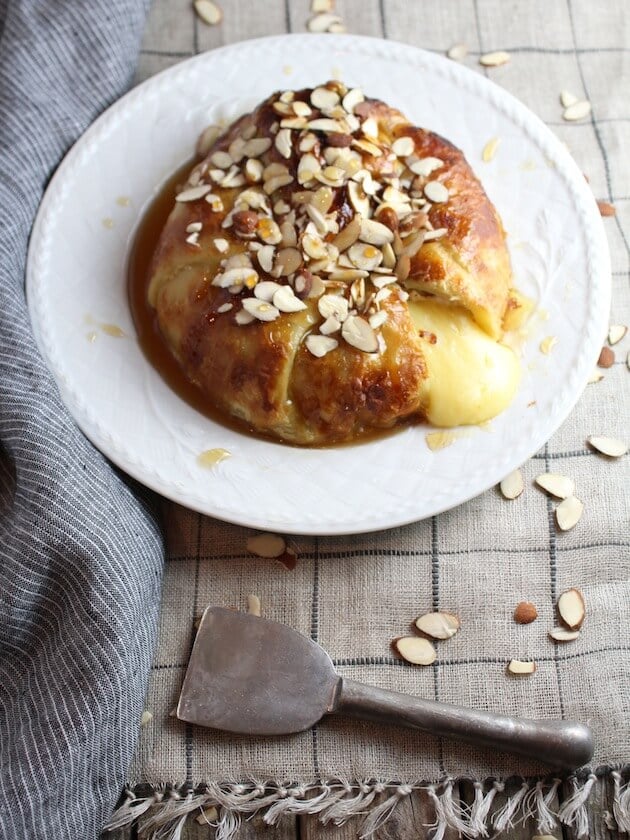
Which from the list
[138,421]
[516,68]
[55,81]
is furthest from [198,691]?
[516,68]

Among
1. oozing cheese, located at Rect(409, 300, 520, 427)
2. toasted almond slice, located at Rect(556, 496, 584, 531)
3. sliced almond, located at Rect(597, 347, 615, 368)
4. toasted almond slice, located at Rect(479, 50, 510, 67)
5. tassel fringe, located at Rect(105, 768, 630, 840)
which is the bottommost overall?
tassel fringe, located at Rect(105, 768, 630, 840)

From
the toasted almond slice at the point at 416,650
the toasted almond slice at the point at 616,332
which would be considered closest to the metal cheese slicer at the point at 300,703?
the toasted almond slice at the point at 416,650

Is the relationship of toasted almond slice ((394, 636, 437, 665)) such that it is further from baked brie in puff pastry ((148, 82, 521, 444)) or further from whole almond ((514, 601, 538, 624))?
baked brie in puff pastry ((148, 82, 521, 444))

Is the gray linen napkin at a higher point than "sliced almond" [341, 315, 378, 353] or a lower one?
lower

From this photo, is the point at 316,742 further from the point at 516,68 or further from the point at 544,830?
the point at 516,68

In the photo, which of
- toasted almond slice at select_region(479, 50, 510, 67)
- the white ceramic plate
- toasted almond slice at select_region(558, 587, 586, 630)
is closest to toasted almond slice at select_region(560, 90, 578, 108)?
toasted almond slice at select_region(479, 50, 510, 67)

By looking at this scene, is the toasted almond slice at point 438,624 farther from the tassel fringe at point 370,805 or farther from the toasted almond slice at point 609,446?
the toasted almond slice at point 609,446
